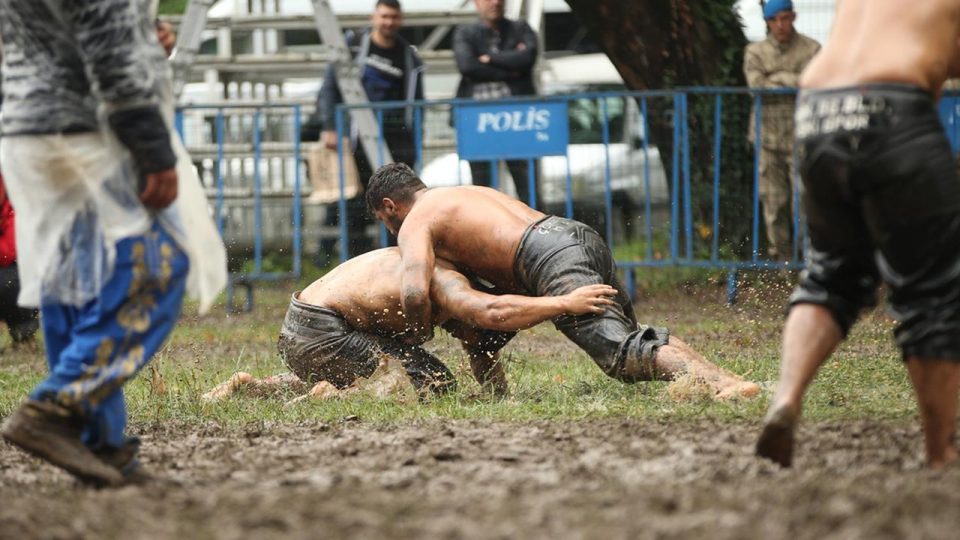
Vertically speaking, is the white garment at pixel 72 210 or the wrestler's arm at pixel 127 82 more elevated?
the wrestler's arm at pixel 127 82

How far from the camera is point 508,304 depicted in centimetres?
716

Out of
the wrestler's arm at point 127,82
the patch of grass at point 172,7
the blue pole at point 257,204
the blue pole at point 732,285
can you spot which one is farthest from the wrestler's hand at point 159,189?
the patch of grass at point 172,7

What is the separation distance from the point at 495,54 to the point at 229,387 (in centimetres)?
512

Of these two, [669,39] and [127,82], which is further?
[669,39]

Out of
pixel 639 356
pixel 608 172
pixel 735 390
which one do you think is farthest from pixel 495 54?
pixel 735 390

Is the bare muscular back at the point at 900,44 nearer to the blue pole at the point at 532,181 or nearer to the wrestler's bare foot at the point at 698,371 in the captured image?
the wrestler's bare foot at the point at 698,371

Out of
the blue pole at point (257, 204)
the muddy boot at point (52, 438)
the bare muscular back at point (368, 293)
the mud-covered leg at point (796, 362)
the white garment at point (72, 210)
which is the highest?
the white garment at point (72, 210)

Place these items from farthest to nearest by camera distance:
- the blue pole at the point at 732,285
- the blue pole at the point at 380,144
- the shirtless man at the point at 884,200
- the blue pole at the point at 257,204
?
the blue pole at the point at 257,204 < the blue pole at the point at 380,144 < the blue pole at the point at 732,285 < the shirtless man at the point at 884,200

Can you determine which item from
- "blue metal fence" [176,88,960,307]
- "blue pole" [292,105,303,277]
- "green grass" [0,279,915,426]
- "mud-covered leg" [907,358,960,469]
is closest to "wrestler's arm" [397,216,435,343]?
"green grass" [0,279,915,426]

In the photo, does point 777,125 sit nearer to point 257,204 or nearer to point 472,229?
point 257,204

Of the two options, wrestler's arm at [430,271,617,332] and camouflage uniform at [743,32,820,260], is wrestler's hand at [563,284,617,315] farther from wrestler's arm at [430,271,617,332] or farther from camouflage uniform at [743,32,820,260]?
camouflage uniform at [743,32,820,260]

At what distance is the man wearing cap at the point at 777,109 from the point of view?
11.6 m

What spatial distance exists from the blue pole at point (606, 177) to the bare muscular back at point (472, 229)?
4.25 meters

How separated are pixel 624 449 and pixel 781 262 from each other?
20.8ft
